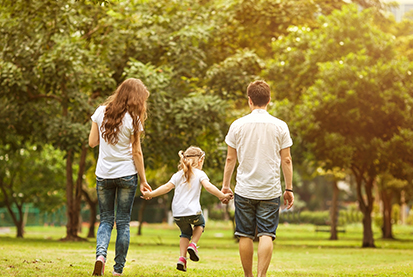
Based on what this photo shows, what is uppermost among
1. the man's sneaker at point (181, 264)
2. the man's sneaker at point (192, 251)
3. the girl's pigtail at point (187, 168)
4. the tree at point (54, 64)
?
the tree at point (54, 64)

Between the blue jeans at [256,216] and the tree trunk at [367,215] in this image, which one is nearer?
the blue jeans at [256,216]

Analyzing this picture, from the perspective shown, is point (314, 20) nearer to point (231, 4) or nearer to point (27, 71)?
point (231, 4)

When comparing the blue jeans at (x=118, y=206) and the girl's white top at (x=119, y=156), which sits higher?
the girl's white top at (x=119, y=156)

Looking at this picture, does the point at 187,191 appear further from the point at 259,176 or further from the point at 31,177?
the point at 31,177

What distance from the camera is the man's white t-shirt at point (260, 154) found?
218 inches

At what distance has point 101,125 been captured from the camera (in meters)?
5.93

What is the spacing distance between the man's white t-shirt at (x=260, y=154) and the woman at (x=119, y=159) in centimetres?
111

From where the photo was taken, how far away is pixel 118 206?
589cm

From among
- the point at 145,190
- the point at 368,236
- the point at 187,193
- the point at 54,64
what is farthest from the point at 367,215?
the point at 145,190

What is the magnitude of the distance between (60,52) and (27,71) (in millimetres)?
1501

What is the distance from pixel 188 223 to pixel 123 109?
1.71 meters

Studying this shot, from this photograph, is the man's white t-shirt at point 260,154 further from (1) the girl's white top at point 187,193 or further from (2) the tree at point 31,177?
(2) the tree at point 31,177

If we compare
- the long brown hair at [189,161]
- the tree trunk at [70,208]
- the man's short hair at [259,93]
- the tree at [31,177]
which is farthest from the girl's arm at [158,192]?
the tree at [31,177]

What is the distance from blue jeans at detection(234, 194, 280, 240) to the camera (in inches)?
217
